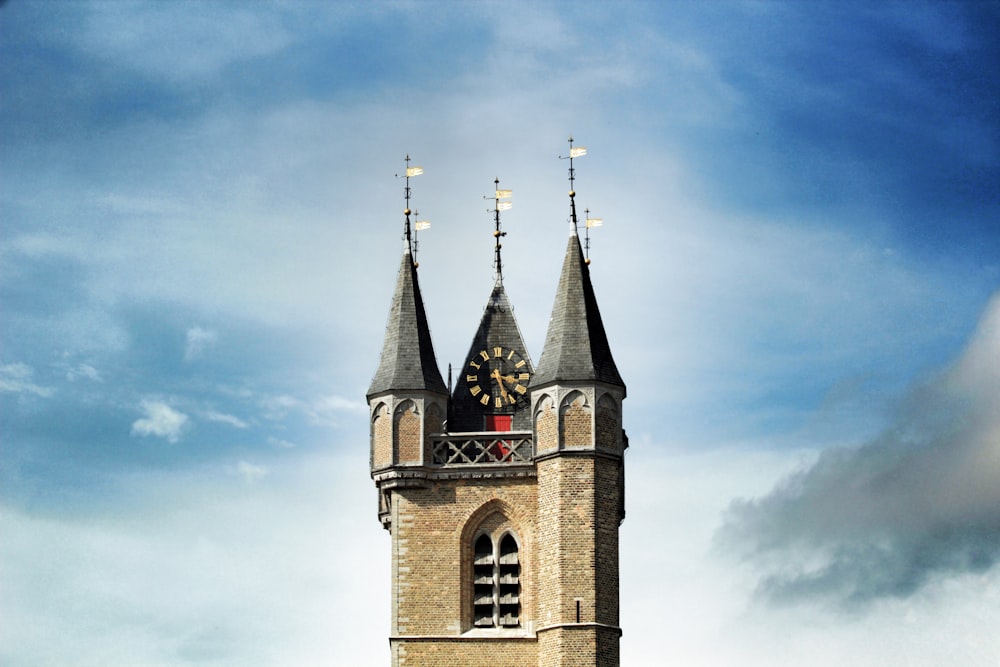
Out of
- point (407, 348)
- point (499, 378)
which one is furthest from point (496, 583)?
point (407, 348)

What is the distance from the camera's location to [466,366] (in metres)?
69.1

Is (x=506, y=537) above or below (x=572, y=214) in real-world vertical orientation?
below

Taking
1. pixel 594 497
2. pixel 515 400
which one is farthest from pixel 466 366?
pixel 594 497

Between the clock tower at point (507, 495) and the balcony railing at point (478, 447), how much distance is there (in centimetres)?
4

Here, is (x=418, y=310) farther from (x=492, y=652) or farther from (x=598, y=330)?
(x=492, y=652)

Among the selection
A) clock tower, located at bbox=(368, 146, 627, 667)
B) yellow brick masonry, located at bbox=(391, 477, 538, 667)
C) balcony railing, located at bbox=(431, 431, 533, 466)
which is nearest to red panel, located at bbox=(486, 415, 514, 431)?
clock tower, located at bbox=(368, 146, 627, 667)

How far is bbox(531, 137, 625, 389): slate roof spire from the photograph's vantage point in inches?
2589

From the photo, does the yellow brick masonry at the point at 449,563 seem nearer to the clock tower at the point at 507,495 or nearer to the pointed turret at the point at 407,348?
the clock tower at the point at 507,495

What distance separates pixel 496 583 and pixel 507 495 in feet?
7.89

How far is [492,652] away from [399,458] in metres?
5.85

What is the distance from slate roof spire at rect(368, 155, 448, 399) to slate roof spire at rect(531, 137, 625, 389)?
122 inches

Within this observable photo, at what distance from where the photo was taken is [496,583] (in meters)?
65.2

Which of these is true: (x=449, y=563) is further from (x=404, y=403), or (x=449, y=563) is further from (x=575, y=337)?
(x=575, y=337)

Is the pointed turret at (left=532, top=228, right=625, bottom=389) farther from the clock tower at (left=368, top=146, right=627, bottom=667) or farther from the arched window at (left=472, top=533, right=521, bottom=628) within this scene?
the arched window at (left=472, top=533, right=521, bottom=628)
